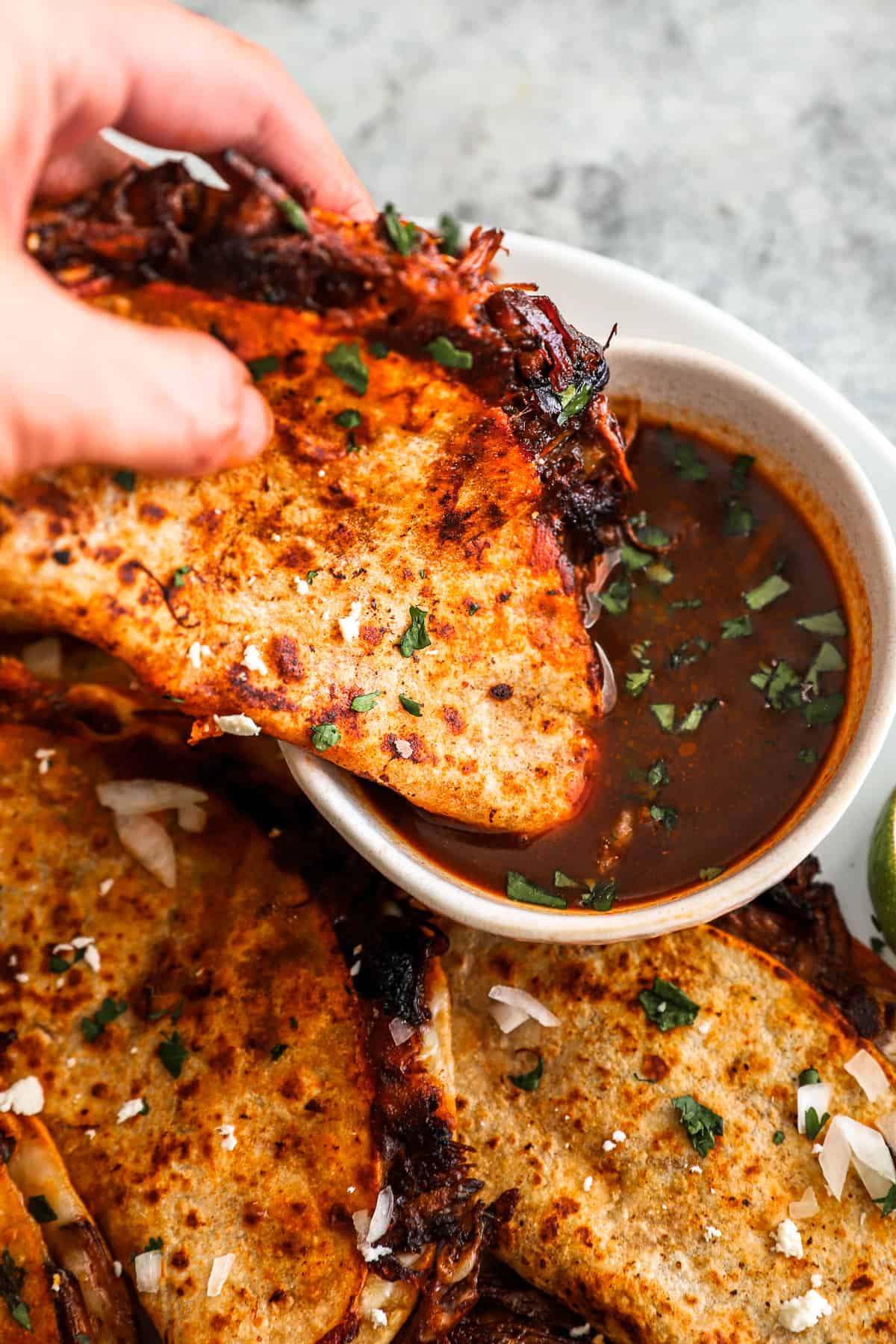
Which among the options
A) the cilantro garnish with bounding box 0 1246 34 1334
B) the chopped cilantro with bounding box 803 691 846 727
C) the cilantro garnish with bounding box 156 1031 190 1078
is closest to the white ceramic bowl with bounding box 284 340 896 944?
the chopped cilantro with bounding box 803 691 846 727

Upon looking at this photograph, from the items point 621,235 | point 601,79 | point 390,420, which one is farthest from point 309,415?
point 601,79

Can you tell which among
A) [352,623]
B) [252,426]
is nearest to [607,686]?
[352,623]

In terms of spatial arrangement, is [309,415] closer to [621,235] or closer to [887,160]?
[621,235]

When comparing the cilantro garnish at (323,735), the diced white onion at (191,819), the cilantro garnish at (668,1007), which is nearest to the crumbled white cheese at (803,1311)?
the cilantro garnish at (668,1007)

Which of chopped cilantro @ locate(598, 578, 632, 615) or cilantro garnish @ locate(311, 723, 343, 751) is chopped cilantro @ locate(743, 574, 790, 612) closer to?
chopped cilantro @ locate(598, 578, 632, 615)

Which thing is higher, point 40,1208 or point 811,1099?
point 811,1099

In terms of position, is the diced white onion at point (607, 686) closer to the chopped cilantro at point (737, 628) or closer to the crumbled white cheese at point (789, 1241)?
the chopped cilantro at point (737, 628)

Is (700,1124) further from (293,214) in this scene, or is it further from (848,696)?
(293,214)
